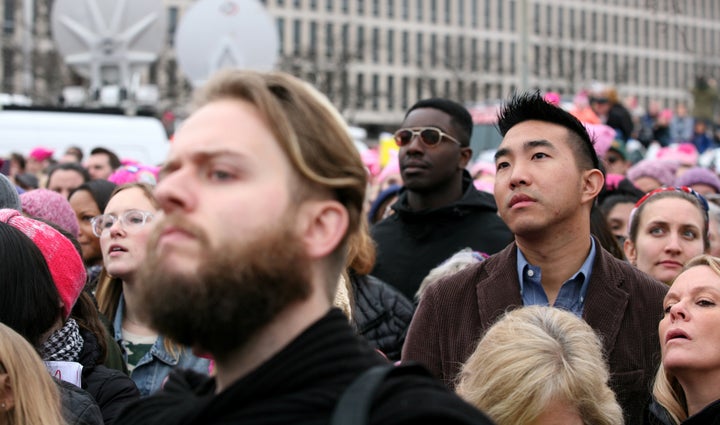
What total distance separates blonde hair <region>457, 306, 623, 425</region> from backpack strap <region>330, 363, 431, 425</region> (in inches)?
50.0

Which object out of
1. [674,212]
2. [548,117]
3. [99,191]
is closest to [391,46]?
[99,191]

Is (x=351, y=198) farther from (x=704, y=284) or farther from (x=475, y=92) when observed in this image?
(x=475, y=92)

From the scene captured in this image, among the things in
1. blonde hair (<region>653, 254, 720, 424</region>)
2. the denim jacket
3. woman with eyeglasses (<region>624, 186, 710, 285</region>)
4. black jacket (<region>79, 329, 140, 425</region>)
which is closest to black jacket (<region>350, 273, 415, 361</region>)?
the denim jacket

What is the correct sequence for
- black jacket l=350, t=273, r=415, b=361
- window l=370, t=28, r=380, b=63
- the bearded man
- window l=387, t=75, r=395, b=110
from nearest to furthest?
1. the bearded man
2. black jacket l=350, t=273, r=415, b=361
3. window l=370, t=28, r=380, b=63
4. window l=387, t=75, r=395, b=110

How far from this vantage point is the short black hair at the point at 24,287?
3178mm

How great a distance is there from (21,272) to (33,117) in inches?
384

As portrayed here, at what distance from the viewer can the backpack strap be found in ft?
5.68

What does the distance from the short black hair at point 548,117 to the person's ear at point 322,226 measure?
203cm

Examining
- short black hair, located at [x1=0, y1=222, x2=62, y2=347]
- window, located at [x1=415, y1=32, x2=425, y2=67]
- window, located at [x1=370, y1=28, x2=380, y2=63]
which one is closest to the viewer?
short black hair, located at [x1=0, y1=222, x2=62, y2=347]

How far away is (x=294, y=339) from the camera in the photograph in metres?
1.91

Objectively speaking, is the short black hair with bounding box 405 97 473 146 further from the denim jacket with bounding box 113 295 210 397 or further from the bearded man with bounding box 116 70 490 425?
the bearded man with bounding box 116 70 490 425

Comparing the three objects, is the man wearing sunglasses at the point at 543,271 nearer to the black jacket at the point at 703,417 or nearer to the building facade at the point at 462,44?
the black jacket at the point at 703,417

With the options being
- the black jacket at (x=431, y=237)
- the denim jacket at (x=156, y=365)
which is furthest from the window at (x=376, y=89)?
the denim jacket at (x=156, y=365)

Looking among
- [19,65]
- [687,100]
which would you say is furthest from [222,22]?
[687,100]
